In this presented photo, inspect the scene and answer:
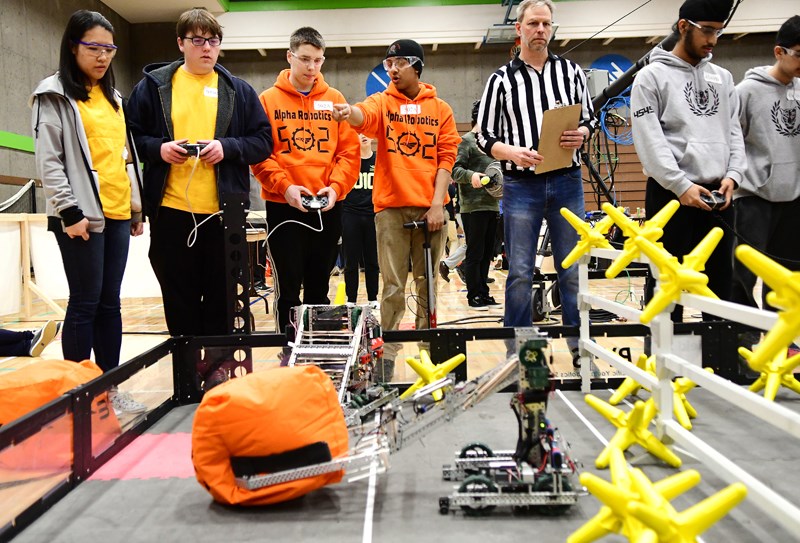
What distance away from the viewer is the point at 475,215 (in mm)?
5109

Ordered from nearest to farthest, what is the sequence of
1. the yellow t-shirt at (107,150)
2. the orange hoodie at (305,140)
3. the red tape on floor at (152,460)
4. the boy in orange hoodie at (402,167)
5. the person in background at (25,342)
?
1. the red tape on floor at (152,460)
2. the yellow t-shirt at (107,150)
3. the orange hoodie at (305,140)
4. the boy in orange hoodie at (402,167)
5. the person in background at (25,342)

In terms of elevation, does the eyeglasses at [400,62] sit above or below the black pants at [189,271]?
above

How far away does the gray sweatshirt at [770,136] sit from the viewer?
2812mm

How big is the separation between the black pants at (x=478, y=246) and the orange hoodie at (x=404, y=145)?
207cm

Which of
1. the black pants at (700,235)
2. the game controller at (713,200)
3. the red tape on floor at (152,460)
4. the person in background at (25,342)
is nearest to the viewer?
the red tape on floor at (152,460)

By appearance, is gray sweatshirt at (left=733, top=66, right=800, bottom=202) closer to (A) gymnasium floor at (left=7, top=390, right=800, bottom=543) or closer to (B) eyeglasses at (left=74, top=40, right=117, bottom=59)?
(A) gymnasium floor at (left=7, top=390, right=800, bottom=543)

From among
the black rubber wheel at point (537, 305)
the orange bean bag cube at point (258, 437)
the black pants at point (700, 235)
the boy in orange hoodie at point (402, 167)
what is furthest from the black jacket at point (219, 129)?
the black rubber wheel at point (537, 305)

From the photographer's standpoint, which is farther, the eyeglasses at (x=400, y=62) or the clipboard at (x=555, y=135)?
the eyeglasses at (x=400, y=62)

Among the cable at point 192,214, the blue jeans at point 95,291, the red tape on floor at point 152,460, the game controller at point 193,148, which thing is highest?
the game controller at point 193,148

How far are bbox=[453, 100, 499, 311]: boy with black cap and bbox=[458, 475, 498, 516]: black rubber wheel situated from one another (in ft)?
9.80

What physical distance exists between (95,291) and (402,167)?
1.41 meters

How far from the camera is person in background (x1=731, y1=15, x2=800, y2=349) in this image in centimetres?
281

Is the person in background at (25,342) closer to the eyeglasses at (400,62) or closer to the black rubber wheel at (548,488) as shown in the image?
the eyeglasses at (400,62)

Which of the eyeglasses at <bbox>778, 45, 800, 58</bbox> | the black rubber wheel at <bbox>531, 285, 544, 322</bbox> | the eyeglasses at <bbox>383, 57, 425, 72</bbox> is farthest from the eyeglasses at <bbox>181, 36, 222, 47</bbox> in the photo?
the black rubber wheel at <bbox>531, 285, 544, 322</bbox>
